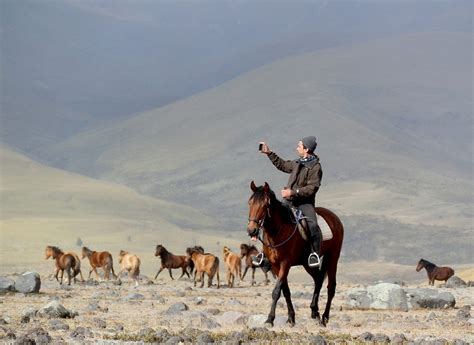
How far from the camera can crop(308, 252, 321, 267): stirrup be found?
16.4 m

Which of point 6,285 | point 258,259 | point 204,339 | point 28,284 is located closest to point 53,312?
point 258,259

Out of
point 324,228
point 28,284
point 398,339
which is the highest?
point 324,228

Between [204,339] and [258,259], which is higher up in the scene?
[258,259]

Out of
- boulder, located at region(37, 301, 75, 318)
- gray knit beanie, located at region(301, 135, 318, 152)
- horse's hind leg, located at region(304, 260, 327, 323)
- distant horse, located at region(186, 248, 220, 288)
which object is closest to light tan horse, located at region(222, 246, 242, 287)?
distant horse, located at region(186, 248, 220, 288)

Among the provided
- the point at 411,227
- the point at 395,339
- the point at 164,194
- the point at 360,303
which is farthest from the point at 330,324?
the point at 164,194

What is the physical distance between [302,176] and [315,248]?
1.00 metres

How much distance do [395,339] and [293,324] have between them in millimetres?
2329

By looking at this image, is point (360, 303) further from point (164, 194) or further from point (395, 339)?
point (164, 194)

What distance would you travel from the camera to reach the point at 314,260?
54.1 feet

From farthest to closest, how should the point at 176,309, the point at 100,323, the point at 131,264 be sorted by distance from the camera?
the point at 131,264 < the point at 176,309 < the point at 100,323

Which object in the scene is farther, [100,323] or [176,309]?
[176,309]

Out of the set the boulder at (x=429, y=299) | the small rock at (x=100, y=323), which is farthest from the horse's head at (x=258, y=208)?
the boulder at (x=429, y=299)

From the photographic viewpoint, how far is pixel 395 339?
14391 millimetres

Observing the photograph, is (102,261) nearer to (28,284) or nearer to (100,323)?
(28,284)
